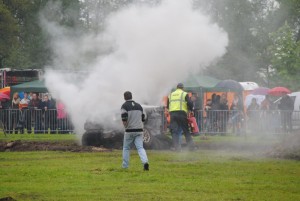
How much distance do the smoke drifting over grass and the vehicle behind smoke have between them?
14.5 inches

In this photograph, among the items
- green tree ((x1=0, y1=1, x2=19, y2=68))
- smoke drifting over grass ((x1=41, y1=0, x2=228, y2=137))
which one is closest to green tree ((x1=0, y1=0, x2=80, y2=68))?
green tree ((x1=0, y1=1, x2=19, y2=68))

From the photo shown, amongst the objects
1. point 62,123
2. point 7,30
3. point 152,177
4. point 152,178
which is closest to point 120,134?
point 62,123

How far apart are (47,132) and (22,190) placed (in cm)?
1930

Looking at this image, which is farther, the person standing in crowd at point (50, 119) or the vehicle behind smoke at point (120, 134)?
the person standing in crowd at point (50, 119)

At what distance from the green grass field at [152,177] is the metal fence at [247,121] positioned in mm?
8793

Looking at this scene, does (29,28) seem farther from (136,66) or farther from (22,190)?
(22,190)

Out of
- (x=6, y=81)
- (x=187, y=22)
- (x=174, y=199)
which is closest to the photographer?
(x=174, y=199)

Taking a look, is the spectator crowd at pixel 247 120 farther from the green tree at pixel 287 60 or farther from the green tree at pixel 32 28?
the green tree at pixel 287 60

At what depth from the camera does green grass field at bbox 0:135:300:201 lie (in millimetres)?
14438

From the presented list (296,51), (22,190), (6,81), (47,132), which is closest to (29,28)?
(6,81)

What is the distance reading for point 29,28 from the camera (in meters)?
46.2

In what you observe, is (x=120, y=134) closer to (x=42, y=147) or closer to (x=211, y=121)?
(x=42, y=147)

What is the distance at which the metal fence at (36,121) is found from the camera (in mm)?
33875

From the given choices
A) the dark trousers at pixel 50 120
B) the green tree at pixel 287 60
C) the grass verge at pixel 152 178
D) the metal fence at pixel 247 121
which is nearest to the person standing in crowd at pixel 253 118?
the metal fence at pixel 247 121
